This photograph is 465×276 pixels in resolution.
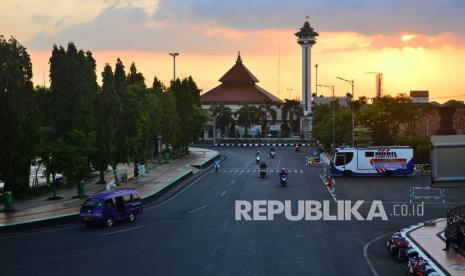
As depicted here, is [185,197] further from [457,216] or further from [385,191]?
[457,216]

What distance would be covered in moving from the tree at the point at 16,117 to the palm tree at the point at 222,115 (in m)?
98.8

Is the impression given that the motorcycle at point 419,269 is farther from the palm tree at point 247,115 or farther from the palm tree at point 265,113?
the palm tree at point 265,113

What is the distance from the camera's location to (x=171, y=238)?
24859 millimetres

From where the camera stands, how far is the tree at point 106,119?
4188 centimetres

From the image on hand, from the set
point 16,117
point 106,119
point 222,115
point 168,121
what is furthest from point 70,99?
point 222,115

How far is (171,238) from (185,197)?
46.9ft

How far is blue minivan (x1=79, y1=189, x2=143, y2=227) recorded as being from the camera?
90.6 ft

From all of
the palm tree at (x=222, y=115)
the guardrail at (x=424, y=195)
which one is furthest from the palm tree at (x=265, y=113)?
the guardrail at (x=424, y=195)

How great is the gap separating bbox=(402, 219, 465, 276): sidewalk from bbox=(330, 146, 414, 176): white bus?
2299 centimetres

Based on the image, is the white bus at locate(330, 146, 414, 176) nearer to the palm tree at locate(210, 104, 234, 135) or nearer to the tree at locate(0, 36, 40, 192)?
the tree at locate(0, 36, 40, 192)

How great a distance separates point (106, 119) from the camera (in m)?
42.6

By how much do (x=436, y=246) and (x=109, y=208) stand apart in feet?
52.1

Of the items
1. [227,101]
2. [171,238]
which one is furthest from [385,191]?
[227,101]

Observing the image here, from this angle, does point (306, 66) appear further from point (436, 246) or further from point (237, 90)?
point (436, 246)
